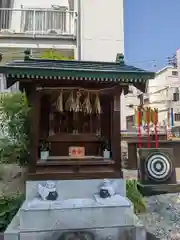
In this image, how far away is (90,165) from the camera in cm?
529

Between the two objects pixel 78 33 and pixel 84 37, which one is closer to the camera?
pixel 84 37

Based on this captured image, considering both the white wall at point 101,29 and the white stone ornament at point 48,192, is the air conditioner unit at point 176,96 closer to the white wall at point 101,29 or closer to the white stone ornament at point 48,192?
the white wall at point 101,29

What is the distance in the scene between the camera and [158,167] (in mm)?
7301

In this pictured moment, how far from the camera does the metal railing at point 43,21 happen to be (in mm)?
11131

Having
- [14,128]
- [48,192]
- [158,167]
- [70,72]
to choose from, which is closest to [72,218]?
[48,192]

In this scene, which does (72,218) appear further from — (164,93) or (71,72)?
(164,93)

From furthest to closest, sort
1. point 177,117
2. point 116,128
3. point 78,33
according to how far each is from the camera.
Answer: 1. point 177,117
2. point 78,33
3. point 116,128

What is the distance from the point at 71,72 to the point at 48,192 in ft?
7.58

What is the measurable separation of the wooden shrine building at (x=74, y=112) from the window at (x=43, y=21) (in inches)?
260

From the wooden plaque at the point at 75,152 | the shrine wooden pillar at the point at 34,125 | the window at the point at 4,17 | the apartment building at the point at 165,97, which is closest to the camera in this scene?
the shrine wooden pillar at the point at 34,125

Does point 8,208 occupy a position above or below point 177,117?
below

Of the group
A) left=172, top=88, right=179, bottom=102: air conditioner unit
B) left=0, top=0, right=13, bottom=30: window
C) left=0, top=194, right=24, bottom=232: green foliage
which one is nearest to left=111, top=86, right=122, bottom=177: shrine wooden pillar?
left=0, top=194, right=24, bottom=232: green foliage

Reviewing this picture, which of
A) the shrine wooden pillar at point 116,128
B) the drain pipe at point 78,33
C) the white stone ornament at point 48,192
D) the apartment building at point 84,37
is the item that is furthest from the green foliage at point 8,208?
the drain pipe at point 78,33

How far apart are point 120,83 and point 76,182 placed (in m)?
2.21
